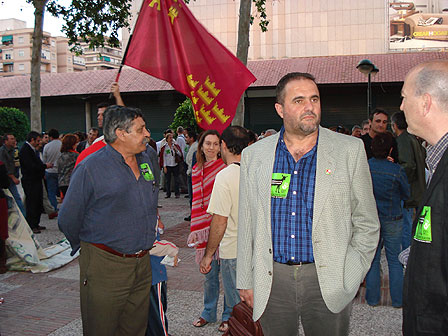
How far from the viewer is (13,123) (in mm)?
20922

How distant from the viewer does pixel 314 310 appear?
9.04 feet

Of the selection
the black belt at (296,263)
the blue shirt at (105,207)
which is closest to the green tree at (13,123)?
the blue shirt at (105,207)

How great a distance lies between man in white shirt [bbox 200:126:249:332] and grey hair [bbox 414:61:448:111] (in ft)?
6.98

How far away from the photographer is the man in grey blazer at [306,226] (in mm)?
2658

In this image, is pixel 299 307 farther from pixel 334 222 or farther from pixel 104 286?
pixel 104 286

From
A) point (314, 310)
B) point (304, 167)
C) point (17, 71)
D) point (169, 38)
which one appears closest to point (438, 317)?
point (314, 310)

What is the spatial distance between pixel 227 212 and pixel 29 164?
742 centimetres

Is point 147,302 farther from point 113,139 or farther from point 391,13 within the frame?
point 391,13

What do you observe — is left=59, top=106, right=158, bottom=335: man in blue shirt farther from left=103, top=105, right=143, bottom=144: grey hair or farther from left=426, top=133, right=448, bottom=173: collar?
left=426, top=133, right=448, bottom=173: collar

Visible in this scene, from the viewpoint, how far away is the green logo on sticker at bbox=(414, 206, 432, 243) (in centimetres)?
186

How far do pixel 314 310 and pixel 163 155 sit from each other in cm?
1189

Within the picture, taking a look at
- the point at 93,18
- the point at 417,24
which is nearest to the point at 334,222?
the point at 93,18

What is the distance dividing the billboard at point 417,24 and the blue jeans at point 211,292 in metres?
39.1

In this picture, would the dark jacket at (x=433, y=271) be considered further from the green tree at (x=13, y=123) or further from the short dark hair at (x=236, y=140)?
the green tree at (x=13, y=123)
